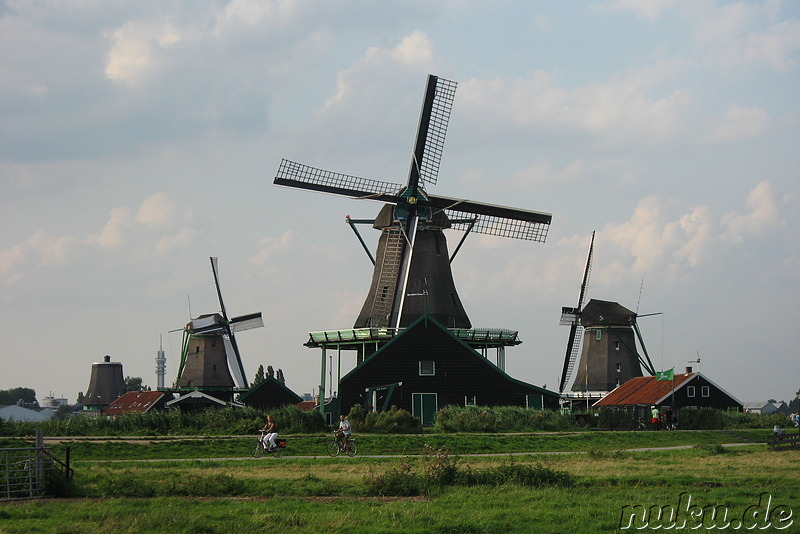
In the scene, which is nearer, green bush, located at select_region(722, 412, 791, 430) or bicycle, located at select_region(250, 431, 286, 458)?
bicycle, located at select_region(250, 431, 286, 458)

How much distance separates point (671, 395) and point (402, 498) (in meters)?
45.0

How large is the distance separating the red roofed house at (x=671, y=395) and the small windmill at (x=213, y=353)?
1014 inches

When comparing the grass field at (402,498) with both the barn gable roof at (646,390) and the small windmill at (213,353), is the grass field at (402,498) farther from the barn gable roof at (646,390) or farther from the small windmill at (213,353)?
the small windmill at (213,353)

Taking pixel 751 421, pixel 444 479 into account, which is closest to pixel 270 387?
pixel 751 421

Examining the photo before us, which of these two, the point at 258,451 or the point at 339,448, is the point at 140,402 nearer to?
the point at 258,451

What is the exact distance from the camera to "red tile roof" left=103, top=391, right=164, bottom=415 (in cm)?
7600

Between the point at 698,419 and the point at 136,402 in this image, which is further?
the point at 136,402

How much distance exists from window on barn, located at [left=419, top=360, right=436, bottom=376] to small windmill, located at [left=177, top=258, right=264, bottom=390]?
27448 millimetres

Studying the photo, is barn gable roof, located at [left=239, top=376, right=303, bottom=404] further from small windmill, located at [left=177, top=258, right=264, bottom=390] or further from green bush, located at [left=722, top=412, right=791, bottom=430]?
green bush, located at [left=722, top=412, right=791, bottom=430]

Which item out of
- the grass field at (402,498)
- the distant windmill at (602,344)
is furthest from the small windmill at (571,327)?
the grass field at (402,498)

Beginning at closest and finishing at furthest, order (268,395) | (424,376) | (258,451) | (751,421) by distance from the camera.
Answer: (258,451) < (424,376) < (751,421) < (268,395)

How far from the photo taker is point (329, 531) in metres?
16.3

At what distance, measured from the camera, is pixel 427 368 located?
5150 cm

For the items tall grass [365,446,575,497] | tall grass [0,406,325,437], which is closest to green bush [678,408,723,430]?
tall grass [0,406,325,437]
